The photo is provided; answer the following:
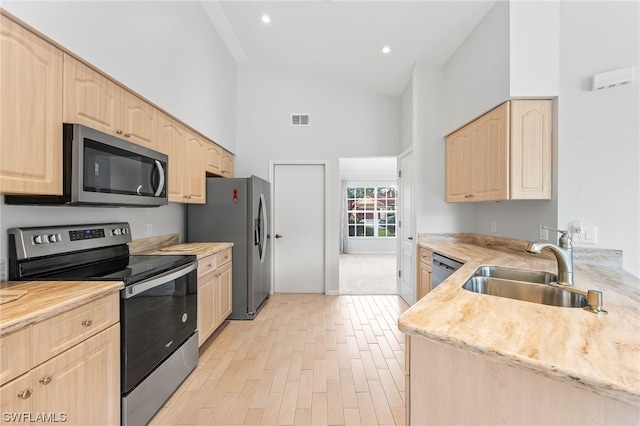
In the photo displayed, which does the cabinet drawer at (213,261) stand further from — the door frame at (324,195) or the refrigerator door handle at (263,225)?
the door frame at (324,195)

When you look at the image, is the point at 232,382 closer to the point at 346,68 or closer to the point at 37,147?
the point at 37,147

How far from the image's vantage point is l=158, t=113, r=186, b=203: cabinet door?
2.48m

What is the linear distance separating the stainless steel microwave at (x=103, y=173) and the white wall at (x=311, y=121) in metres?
2.21

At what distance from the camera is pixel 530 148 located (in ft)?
7.54

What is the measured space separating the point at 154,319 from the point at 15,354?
0.80 metres

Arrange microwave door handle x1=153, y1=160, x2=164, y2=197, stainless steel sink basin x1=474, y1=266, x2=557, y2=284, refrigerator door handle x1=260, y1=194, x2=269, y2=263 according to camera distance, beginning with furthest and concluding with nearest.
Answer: refrigerator door handle x1=260, y1=194, x2=269, y2=263
microwave door handle x1=153, y1=160, x2=164, y2=197
stainless steel sink basin x1=474, y1=266, x2=557, y2=284

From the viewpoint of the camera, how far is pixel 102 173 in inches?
66.6

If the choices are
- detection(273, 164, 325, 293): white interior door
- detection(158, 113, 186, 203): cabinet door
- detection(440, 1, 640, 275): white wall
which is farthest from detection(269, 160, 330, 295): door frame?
detection(440, 1, 640, 275): white wall

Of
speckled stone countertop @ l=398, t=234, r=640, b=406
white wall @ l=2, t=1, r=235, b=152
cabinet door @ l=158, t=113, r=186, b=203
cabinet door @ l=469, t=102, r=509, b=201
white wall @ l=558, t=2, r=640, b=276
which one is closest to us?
speckled stone countertop @ l=398, t=234, r=640, b=406

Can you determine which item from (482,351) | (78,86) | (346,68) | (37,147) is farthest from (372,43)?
(482,351)

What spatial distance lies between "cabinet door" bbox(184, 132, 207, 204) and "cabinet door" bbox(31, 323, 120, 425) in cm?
171

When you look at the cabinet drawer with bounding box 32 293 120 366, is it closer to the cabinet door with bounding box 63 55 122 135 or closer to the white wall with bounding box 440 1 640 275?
the cabinet door with bounding box 63 55 122 135

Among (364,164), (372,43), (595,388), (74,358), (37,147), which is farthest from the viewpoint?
(364,164)

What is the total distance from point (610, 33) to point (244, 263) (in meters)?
3.78
